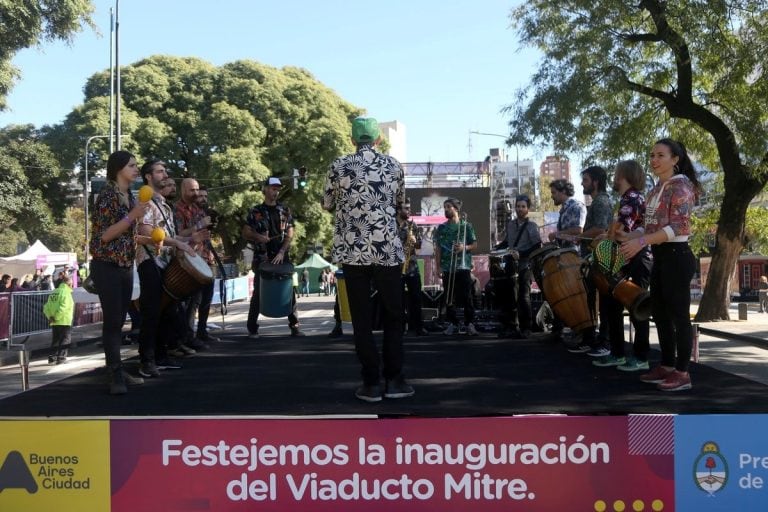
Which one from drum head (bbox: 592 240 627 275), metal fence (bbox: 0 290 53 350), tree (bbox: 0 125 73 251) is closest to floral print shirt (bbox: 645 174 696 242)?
drum head (bbox: 592 240 627 275)

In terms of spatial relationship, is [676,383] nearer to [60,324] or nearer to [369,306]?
[369,306]

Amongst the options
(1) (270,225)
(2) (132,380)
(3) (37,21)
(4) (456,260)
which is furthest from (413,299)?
(3) (37,21)

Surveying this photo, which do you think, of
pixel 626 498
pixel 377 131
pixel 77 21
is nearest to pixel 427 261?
pixel 77 21

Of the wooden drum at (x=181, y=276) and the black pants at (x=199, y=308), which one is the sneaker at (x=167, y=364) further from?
the black pants at (x=199, y=308)

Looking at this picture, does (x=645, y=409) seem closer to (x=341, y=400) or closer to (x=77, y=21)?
(x=341, y=400)

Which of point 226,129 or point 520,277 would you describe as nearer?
point 520,277

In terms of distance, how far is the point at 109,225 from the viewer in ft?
14.6

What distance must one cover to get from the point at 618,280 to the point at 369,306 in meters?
1.77

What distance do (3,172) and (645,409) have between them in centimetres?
2700

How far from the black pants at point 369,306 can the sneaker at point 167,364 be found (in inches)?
64.8

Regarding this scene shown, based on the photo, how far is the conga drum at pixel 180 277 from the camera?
5.24 metres

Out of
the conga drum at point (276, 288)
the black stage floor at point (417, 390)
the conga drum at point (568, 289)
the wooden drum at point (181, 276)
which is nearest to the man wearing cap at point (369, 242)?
the black stage floor at point (417, 390)

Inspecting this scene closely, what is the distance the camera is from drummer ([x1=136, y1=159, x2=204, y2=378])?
4875 mm

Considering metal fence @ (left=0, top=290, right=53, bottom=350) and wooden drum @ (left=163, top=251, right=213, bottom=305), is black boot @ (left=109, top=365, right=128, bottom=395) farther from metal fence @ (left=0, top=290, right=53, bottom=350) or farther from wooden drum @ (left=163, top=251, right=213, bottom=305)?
metal fence @ (left=0, top=290, right=53, bottom=350)
